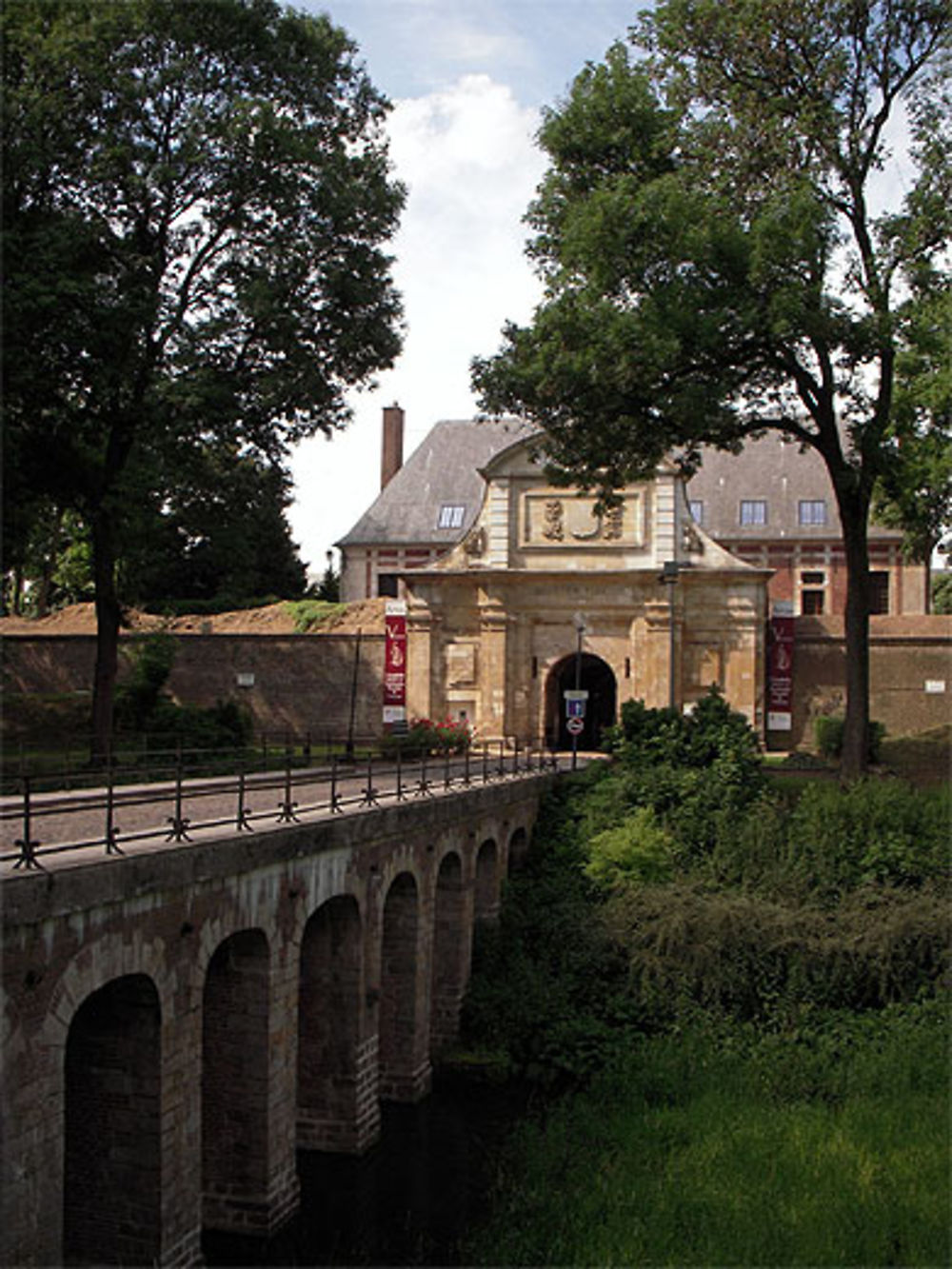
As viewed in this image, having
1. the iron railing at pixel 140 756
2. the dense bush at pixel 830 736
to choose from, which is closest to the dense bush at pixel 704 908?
the iron railing at pixel 140 756

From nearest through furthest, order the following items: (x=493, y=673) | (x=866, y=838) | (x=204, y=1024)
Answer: (x=204, y=1024) < (x=866, y=838) < (x=493, y=673)

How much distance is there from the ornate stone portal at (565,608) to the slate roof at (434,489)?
9.05 meters

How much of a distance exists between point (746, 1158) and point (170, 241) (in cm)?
1777

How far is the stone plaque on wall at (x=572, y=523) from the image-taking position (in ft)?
109

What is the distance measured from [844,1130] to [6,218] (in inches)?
701

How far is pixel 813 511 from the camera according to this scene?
43.1 m

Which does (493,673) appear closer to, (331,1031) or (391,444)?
(391,444)

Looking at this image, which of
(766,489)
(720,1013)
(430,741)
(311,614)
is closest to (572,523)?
(430,741)

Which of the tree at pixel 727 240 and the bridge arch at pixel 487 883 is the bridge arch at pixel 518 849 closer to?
the bridge arch at pixel 487 883

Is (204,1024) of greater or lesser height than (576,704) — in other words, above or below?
below

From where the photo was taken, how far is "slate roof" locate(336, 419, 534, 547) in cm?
4378

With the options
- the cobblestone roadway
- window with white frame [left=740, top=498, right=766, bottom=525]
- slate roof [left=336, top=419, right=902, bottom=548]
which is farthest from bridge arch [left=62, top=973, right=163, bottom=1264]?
window with white frame [left=740, top=498, right=766, bottom=525]

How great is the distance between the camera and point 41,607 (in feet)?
157

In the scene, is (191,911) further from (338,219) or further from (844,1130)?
(338,219)
